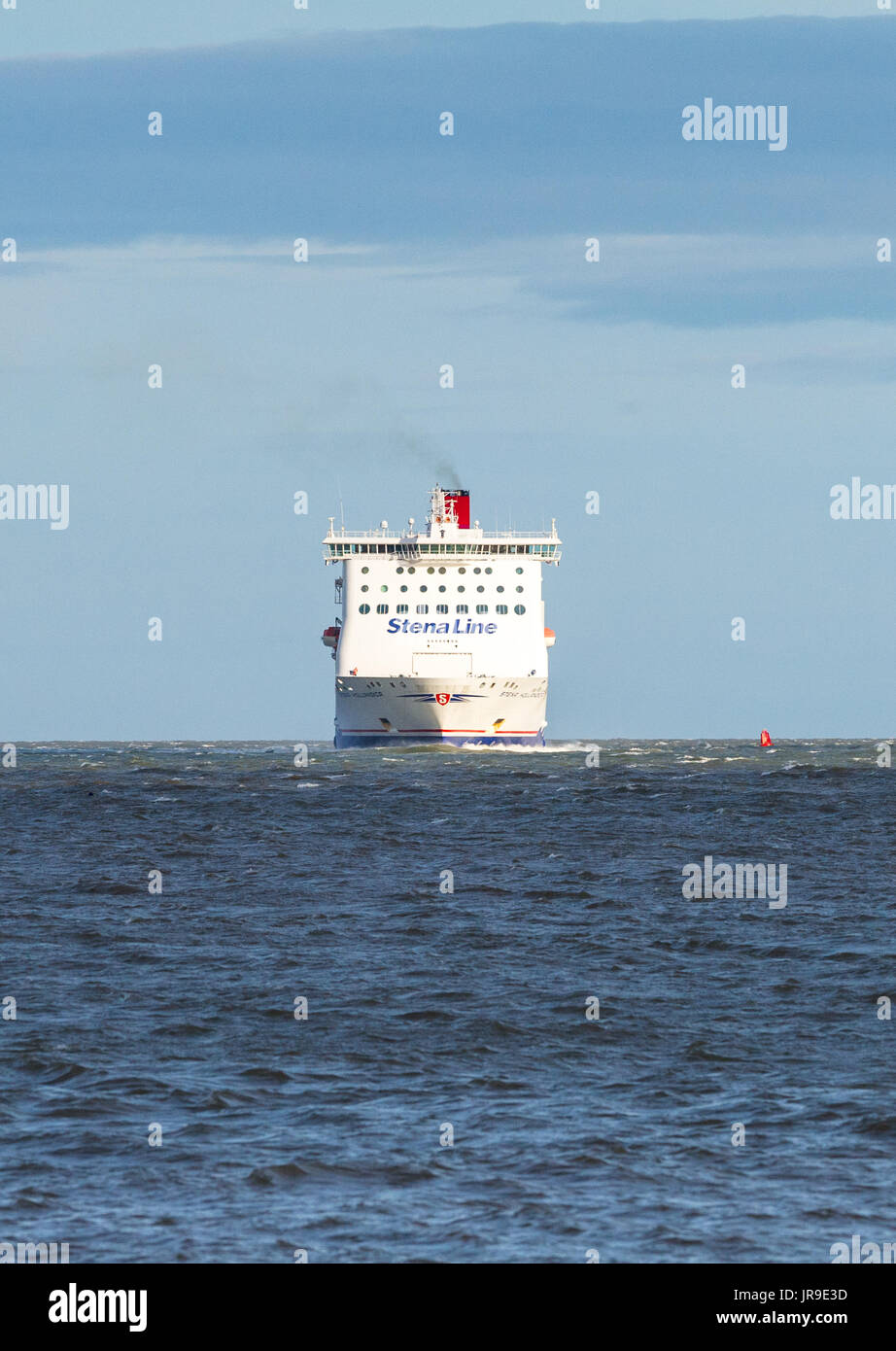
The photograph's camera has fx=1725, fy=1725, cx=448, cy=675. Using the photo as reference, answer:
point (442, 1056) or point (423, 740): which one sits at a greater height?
point (423, 740)

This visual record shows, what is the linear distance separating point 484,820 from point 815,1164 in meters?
32.5

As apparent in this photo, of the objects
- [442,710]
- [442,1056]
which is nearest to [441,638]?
[442,710]

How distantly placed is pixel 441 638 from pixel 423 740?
16.6ft

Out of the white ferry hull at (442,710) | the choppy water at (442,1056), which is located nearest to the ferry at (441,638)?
the white ferry hull at (442,710)

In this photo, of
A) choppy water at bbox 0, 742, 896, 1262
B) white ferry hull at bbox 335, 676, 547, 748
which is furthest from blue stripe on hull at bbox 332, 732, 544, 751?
choppy water at bbox 0, 742, 896, 1262

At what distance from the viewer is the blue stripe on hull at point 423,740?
7856cm

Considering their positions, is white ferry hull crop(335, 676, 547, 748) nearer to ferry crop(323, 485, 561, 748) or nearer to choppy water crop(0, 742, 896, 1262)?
ferry crop(323, 485, 561, 748)

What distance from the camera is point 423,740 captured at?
79.2 m

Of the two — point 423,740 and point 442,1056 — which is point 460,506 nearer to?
point 423,740

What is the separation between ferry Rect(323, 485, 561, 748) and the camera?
79.2 meters

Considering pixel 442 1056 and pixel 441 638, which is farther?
pixel 441 638

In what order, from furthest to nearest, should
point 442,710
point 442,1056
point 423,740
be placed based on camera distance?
point 423,740
point 442,710
point 442,1056

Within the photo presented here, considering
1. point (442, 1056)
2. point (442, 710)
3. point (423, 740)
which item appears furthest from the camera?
point (423, 740)
